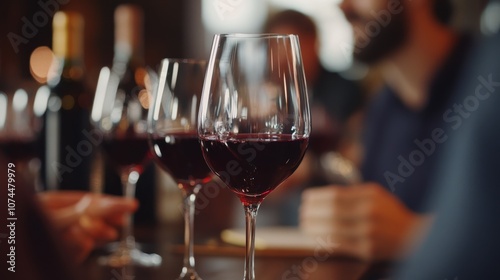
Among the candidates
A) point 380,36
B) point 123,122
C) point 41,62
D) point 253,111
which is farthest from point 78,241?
point 41,62

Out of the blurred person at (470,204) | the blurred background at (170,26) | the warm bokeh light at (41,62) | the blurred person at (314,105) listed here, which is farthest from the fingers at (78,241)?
the warm bokeh light at (41,62)

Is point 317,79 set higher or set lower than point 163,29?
lower

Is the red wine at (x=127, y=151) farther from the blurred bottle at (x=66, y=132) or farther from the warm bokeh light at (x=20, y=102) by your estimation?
the warm bokeh light at (x=20, y=102)

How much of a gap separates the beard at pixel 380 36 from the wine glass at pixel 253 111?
4.67 feet

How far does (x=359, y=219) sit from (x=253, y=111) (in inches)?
25.6

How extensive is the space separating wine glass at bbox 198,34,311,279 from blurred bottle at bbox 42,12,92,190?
0.53m

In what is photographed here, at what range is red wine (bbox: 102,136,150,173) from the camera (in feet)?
3.45

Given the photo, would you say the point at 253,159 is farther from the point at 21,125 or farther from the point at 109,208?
the point at 21,125

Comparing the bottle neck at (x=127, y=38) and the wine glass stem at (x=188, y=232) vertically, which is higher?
the bottle neck at (x=127, y=38)

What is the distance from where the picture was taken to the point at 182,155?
871 millimetres

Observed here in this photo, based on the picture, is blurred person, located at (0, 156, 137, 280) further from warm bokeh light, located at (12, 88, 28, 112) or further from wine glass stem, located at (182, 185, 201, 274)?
warm bokeh light, located at (12, 88, 28, 112)

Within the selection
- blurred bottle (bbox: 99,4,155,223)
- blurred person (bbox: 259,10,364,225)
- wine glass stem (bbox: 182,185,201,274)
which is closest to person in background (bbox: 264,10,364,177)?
blurred person (bbox: 259,10,364,225)

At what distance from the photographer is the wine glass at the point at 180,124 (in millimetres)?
861

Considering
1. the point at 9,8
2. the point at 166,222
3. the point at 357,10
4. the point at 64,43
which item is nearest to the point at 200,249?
the point at 166,222
